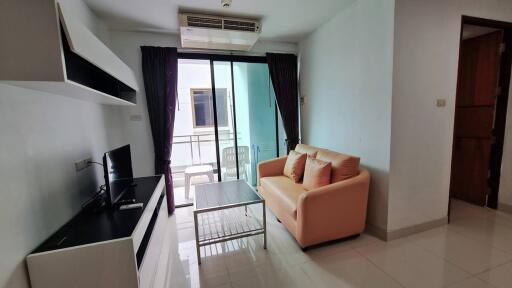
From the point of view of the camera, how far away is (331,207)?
215 centimetres

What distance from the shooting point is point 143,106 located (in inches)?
123

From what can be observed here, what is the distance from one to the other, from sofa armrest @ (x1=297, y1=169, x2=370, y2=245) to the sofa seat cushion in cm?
17

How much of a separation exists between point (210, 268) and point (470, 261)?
7.56 ft

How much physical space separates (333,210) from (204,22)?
8.32ft

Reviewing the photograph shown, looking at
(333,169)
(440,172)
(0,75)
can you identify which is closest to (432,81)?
(440,172)

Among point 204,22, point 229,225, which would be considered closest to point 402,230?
point 229,225

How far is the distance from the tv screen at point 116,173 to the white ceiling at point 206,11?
5.05 ft

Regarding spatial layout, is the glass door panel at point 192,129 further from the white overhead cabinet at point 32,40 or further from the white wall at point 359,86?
the white overhead cabinet at point 32,40

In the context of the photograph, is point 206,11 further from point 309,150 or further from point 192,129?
point 192,129

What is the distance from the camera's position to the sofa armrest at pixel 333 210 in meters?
2.08

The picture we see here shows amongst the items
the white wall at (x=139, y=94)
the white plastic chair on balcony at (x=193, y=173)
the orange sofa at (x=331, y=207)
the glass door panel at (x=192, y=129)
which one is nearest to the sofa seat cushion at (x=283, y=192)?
the orange sofa at (x=331, y=207)

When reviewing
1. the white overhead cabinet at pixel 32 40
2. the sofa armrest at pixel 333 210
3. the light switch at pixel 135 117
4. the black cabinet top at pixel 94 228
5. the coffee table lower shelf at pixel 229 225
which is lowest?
the coffee table lower shelf at pixel 229 225

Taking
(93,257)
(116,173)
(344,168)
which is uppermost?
(116,173)

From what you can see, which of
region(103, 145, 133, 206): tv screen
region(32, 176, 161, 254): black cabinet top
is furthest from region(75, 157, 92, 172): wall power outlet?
region(32, 176, 161, 254): black cabinet top
